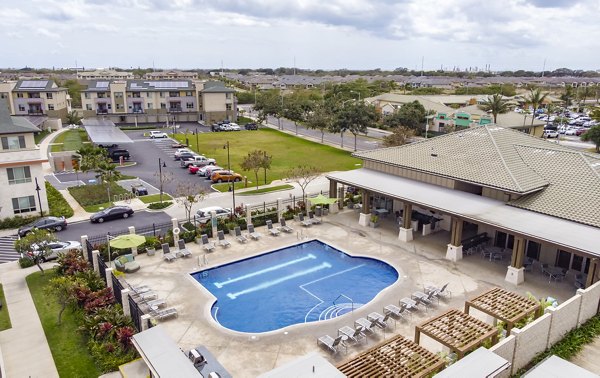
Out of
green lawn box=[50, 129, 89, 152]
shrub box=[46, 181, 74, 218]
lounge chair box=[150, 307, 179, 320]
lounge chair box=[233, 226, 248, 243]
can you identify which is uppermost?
green lawn box=[50, 129, 89, 152]

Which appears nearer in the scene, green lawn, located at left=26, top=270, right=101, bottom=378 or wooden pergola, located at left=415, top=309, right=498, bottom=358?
wooden pergola, located at left=415, top=309, right=498, bottom=358

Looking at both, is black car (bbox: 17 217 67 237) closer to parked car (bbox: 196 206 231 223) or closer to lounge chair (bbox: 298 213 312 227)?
parked car (bbox: 196 206 231 223)

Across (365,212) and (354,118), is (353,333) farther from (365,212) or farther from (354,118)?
(354,118)

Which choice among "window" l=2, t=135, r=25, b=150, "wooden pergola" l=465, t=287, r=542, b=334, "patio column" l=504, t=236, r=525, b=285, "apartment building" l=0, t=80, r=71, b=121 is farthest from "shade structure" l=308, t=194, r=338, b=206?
"apartment building" l=0, t=80, r=71, b=121

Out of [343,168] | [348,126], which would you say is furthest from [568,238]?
[348,126]

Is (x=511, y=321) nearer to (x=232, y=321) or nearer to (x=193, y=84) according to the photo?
(x=232, y=321)

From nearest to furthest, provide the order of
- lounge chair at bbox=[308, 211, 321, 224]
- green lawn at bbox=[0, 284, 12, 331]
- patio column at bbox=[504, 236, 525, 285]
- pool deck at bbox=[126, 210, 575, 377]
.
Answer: pool deck at bbox=[126, 210, 575, 377], green lawn at bbox=[0, 284, 12, 331], patio column at bbox=[504, 236, 525, 285], lounge chair at bbox=[308, 211, 321, 224]

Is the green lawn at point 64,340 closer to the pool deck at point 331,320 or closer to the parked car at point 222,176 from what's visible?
the pool deck at point 331,320
